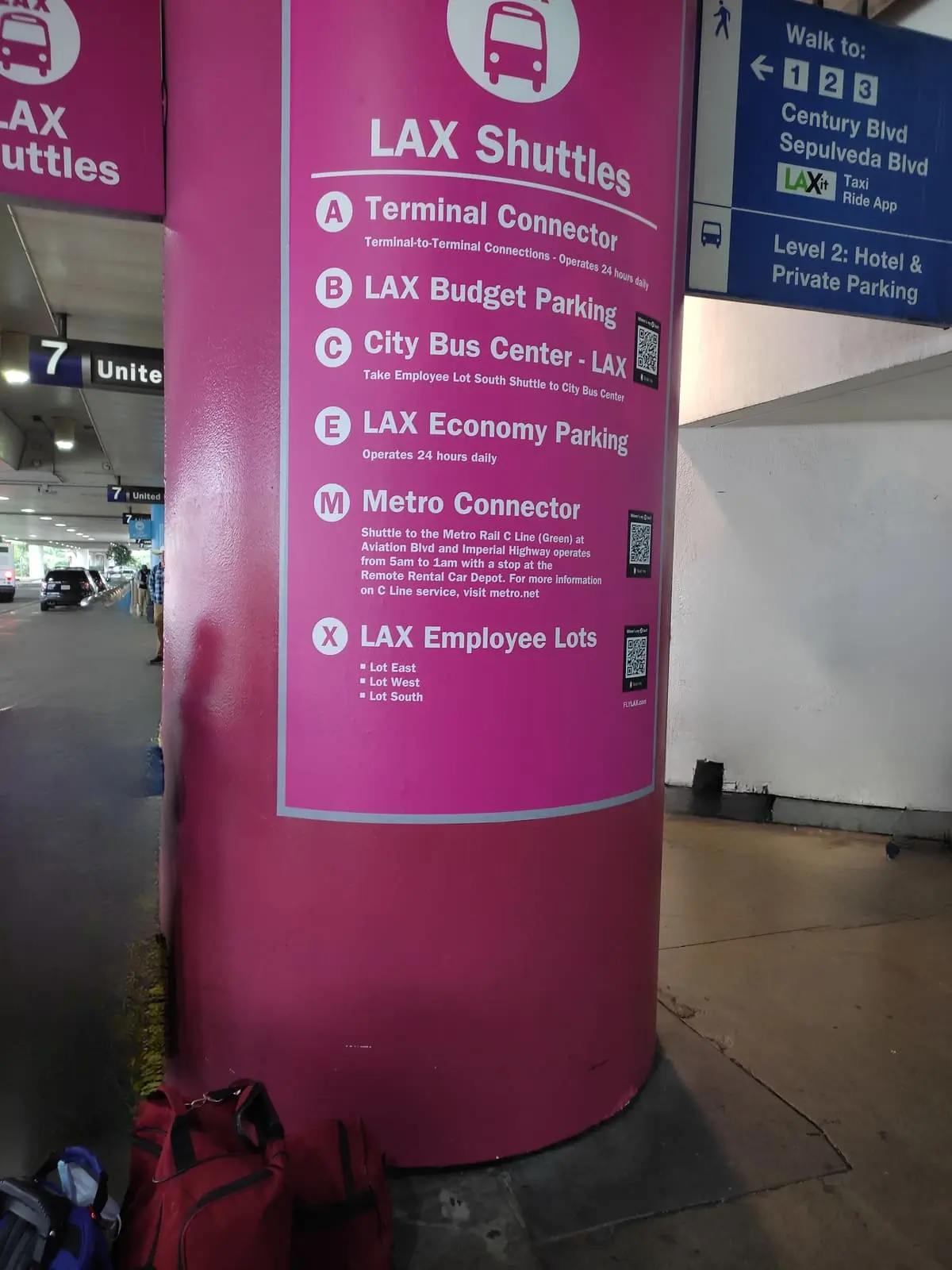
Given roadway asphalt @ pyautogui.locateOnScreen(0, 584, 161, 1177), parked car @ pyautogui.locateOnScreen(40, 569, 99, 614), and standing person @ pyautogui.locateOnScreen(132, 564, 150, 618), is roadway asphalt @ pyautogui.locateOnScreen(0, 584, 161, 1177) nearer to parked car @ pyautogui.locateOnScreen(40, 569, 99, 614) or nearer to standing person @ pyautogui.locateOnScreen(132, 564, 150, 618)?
standing person @ pyautogui.locateOnScreen(132, 564, 150, 618)

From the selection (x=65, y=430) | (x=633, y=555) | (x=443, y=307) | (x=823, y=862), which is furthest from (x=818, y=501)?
(x=65, y=430)

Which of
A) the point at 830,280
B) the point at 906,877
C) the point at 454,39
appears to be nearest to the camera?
the point at 454,39

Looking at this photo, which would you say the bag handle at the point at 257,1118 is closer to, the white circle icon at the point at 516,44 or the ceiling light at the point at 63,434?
the white circle icon at the point at 516,44

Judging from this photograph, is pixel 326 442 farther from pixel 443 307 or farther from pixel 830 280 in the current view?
pixel 830 280

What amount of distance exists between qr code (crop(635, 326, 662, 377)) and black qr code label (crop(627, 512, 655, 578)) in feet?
A: 1.30

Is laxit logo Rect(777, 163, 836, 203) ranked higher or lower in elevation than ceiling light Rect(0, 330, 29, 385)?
lower

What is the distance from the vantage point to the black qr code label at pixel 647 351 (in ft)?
7.39

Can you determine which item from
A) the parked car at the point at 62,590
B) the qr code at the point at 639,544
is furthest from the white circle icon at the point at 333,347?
the parked car at the point at 62,590

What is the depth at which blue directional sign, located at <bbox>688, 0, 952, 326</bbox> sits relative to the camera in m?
2.71

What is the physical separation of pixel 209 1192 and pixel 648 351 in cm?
220

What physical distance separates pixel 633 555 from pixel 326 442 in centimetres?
89

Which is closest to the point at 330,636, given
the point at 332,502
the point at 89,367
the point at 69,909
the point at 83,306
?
the point at 332,502

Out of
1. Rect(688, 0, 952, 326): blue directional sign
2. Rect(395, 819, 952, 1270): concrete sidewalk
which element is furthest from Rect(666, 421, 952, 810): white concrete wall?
Rect(688, 0, 952, 326): blue directional sign

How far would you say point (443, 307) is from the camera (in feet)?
6.54
